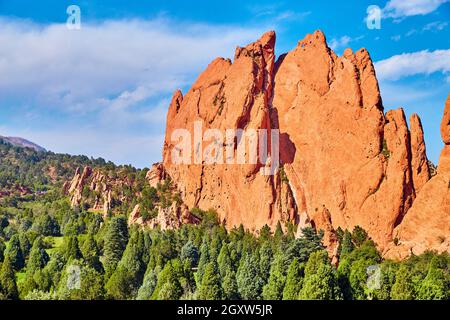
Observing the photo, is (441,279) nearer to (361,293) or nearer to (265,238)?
(361,293)

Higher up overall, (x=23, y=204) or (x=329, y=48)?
(x=329, y=48)

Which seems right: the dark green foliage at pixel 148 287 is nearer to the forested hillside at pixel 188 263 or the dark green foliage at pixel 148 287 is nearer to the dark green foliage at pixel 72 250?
the forested hillside at pixel 188 263

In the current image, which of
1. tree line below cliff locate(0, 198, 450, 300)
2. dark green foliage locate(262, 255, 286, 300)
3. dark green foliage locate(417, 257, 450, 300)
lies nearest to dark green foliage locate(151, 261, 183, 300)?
tree line below cliff locate(0, 198, 450, 300)

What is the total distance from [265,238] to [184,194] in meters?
24.4

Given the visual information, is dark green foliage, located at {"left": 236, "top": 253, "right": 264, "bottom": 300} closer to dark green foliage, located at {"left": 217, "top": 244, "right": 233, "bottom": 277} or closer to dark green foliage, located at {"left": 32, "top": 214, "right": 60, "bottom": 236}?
dark green foliage, located at {"left": 217, "top": 244, "right": 233, "bottom": 277}

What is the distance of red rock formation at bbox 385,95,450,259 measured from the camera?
84250 millimetres

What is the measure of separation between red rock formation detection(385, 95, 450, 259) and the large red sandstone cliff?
19 cm

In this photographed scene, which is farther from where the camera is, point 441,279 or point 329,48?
point 329,48

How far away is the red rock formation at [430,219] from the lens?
84250 millimetres

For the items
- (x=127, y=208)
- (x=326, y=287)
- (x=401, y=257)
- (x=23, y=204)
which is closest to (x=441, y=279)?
(x=326, y=287)

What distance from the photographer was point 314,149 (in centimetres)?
10975

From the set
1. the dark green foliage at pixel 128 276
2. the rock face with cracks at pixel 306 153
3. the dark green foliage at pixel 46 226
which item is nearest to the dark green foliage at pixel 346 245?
the rock face with cracks at pixel 306 153

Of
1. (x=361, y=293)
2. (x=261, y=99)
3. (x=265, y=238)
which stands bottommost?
(x=361, y=293)

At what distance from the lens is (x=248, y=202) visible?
108 m
